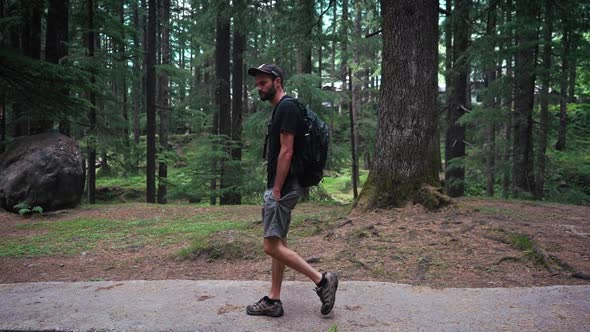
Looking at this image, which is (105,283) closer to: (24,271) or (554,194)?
(24,271)

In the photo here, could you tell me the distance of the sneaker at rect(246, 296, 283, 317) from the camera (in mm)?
3676

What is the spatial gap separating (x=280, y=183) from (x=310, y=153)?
0.37 metres

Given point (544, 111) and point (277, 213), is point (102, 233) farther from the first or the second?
point (544, 111)

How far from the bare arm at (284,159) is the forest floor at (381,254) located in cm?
191

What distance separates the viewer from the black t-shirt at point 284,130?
11.3ft

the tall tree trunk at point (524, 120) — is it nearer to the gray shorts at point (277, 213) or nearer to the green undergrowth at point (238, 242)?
the green undergrowth at point (238, 242)

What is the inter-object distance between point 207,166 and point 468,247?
983cm

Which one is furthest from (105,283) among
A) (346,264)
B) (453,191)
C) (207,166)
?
(453,191)

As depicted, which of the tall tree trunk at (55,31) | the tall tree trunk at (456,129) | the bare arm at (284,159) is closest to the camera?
the bare arm at (284,159)

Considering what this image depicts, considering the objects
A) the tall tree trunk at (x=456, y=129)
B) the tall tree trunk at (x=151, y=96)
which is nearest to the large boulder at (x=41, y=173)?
the tall tree trunk at (x=151, y=96)

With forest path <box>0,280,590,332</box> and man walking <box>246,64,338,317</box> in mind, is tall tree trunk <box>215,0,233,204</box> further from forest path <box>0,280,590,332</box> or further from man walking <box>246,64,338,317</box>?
man walking <box>246,64,338,317</box>

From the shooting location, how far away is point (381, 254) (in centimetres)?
542

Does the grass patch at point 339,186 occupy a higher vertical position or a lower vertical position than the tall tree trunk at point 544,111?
lower

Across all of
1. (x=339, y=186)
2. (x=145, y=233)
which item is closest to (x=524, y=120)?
(x=145, y=233)
